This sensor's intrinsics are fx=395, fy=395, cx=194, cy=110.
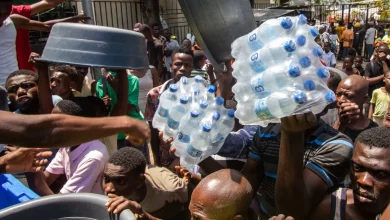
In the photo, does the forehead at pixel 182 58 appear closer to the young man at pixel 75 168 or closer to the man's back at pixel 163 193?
the young man at pixel 75 168

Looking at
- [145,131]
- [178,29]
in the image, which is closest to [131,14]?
[178,29]

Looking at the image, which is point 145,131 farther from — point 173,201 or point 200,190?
point 173,201

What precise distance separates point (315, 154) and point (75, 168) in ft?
5.07

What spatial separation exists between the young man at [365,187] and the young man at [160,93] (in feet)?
6.62

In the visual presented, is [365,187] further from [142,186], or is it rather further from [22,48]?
[22,48]

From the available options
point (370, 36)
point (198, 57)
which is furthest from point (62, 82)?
point (370, 36)

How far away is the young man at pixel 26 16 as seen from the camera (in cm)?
413

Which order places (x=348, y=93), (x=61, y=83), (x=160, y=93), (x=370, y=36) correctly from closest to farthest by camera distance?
(x=348, y=93) < (x=61, y=83) < (x=160, y=93) < (x=370, y=36)

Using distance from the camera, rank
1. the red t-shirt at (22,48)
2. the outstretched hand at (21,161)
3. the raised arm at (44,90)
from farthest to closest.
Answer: the red t-shirt at (22,48), the raised arm at (44,90), the outstretched hand at (21,161)

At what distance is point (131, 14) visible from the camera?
12.7 metres

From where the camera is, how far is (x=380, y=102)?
4754 millimetres

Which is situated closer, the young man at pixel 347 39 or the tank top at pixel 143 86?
the tank top at pixel 143 86

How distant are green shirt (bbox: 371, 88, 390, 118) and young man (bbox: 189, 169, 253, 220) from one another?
3.39 meters

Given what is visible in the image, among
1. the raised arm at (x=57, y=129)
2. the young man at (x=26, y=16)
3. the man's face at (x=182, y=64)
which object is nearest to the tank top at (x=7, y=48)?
the young man at (x=26, y=16)
